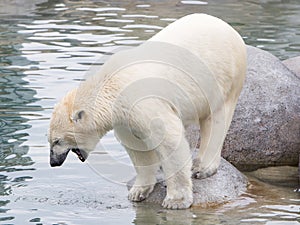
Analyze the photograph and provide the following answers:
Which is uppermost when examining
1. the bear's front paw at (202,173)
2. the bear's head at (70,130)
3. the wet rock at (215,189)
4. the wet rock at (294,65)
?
the bear's head at (70,130)

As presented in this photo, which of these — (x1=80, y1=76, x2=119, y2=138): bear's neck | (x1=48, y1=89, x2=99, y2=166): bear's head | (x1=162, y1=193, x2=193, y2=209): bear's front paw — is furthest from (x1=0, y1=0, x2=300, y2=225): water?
(x1=80, y1=76, x2=119, y2=138): bear's neck

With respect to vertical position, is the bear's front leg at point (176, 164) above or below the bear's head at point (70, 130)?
below

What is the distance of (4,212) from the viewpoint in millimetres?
7160

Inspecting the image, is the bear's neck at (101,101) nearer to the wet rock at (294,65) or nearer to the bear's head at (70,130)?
the bear's head at (70,130)

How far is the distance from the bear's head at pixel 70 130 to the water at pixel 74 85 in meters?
0.59

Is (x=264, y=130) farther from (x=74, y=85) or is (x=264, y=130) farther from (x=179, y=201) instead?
(x=74, y=85)

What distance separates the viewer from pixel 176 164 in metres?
6.95

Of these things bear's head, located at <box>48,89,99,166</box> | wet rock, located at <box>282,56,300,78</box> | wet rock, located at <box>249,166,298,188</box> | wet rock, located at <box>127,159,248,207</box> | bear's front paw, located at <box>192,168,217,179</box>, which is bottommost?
wet rock, located at <box>249,166,298,188</box>

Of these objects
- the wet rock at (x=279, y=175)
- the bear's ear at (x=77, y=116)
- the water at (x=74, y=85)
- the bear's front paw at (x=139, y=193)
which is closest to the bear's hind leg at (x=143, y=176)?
the bear's front paw at (x=139, y=193)

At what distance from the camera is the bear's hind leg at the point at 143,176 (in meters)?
7.29

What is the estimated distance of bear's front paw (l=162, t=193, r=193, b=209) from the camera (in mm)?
7180

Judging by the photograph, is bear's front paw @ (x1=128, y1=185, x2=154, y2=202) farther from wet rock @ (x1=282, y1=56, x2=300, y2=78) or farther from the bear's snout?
wet rock @ (x1=282, y1=56, x2=300, y2=78)

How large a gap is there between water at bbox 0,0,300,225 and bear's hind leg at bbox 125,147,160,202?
0.36ft

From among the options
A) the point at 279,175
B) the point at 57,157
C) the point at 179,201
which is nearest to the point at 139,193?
the point at 179,201
